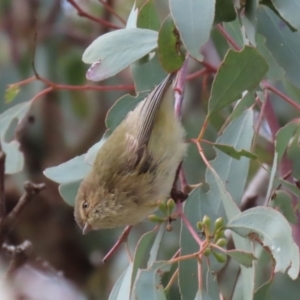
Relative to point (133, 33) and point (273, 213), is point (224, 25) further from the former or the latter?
point (273, 213)

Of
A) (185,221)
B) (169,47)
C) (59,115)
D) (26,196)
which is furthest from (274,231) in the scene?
(59,115)

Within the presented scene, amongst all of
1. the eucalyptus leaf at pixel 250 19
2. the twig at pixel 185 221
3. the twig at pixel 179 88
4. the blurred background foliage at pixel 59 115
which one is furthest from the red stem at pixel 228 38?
the blurred background foliage at pixel 59 115

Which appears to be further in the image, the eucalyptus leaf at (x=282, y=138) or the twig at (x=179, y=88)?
the twig at (x=179, y=88)

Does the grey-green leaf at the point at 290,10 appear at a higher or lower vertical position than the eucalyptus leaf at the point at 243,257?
higher

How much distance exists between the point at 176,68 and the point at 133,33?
14cm

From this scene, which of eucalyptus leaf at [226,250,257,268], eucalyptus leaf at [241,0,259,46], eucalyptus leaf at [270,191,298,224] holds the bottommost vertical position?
eucalyptus leaf at [270,191,298,224]

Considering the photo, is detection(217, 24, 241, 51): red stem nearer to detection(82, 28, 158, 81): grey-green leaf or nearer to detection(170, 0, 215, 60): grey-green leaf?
detection(82, 28, 158, 81): grey-green leaf

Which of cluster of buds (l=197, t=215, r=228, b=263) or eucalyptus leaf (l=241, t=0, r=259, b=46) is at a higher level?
eucalyptus leaf (l=241, t=0, r=259, b=46)

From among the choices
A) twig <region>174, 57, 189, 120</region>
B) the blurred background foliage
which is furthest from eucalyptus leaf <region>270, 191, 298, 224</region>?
the blurred background foliage

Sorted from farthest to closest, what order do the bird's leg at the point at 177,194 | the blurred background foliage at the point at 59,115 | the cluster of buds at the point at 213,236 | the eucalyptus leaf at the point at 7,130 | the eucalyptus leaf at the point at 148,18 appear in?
the blurred background foliage at the point at 59,115 → the eucalyptus leaf at the point at 7,130 → the eucalyptus leaf at the point at 148,18 → the bird's leg at the point at 177,194 → the cluster of buds at the point at 213,236

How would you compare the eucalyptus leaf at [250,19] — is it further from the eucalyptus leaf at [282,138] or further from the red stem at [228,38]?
the red stem at [228,38]

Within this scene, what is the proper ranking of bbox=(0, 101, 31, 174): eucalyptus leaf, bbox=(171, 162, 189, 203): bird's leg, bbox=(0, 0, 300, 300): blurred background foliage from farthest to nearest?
bbox=(0, 0, 300, 300): blurred background foliage → bbox=(0, 101, 31, 174): eucalyptus leaf → bbox=(171, 162, 189, 203): bird's leg

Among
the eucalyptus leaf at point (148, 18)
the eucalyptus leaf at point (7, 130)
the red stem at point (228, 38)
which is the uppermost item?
the eucalyptus leaf at point (148, 18)

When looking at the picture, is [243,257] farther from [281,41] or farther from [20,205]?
[20,205]
